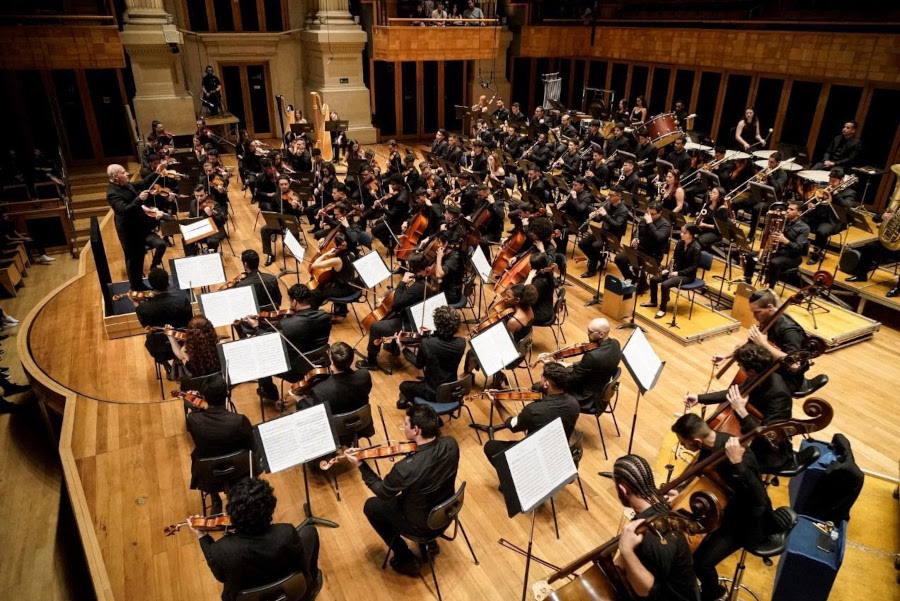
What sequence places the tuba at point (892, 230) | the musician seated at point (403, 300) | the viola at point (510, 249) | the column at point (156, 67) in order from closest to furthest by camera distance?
1. the musician seated at point (403, 300)
2. the tuba at point (892, 230)
3. the viola at point (510, 249)
4. the column at point (156, 67)

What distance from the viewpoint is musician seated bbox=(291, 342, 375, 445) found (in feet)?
14.8

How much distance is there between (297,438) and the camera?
3.86 metres

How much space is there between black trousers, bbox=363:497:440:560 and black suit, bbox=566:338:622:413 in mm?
1765

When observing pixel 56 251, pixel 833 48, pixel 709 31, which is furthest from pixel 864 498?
pixel 56 251

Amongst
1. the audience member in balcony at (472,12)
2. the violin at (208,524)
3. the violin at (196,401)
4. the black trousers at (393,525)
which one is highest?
the audience member in balcony at (472,12)

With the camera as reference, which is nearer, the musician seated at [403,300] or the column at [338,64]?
the musician seated at [403,300]

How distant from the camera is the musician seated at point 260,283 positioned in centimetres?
627

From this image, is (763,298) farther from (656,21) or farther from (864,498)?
(656,21)

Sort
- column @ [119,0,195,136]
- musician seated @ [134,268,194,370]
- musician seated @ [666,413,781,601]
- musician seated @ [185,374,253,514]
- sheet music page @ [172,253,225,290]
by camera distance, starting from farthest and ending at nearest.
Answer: column @ [119,0,195,136] < sheet music page @ [172,253,225,290] < musician seated @ [134,268,194,370] < musician seated @ [185,374,253,514] < musician seated @ [666,413,781,601]

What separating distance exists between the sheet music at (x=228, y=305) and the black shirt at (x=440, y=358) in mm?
1791

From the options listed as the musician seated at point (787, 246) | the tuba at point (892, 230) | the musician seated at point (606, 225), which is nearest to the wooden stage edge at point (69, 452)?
the musician seated at point (606, 225)

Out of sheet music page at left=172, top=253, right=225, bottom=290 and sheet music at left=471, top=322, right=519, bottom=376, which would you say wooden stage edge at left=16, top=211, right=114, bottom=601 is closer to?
sheet music page at left=172, top=253, right=225, bottom=290

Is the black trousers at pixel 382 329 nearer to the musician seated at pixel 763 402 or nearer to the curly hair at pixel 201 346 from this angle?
the curly hair at pixel 201 346

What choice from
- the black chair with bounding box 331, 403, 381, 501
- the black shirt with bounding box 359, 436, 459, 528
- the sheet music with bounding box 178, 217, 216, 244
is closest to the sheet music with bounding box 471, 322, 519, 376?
the black chair with bounding box 331, 403, 381, 501
